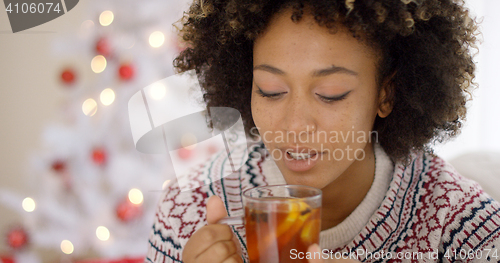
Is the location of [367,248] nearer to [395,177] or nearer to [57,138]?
[395,177]

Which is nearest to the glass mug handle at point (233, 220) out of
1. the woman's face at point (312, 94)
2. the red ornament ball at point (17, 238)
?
the woman's face at point (312, 94)

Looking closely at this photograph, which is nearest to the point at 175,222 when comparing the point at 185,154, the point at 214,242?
A: the point at 214,242

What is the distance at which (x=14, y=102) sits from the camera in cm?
215

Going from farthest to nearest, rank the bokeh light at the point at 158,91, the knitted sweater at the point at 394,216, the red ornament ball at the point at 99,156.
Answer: the red ornament ball at the point at 99,156 < the bokeh light at the point at 158,91 < the knitted sweater at the point at 394,216

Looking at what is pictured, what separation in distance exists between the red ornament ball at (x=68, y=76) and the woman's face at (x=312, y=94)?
145cm

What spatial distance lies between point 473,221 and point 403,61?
450mm

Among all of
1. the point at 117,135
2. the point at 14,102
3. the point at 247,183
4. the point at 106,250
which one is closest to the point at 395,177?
the point at 247,183

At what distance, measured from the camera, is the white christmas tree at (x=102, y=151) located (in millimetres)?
1924

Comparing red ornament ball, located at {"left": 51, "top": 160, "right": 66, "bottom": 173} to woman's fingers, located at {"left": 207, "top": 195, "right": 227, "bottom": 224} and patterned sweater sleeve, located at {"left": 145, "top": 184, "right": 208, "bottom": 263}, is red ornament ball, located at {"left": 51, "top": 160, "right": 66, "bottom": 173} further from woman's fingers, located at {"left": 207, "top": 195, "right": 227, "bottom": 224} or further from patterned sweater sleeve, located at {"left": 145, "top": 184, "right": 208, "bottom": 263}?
woman's fingers, located at {"left": 207, "top": 195, "right": 227, "bottom": 224}

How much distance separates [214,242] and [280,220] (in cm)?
15

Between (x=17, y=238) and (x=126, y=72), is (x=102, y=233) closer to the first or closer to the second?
(x=17, y=238)

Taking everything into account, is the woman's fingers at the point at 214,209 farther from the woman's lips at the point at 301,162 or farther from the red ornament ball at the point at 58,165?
the red ornament ball at the point at 58,165

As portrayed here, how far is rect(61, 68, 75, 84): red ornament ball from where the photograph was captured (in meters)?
2.01

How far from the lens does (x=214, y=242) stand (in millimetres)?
708
